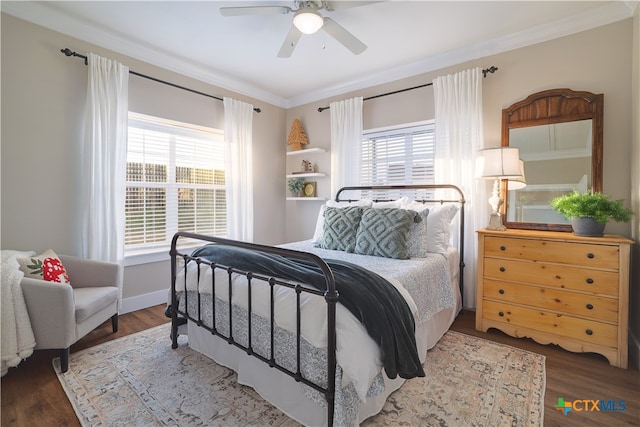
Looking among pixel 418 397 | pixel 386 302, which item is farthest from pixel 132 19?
pixel 418 397

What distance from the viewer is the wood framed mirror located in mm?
2453

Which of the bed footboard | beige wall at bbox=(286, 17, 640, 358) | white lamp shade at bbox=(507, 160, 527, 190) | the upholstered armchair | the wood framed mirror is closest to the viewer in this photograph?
the bed footboard

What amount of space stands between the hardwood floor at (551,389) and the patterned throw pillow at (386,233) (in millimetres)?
1101

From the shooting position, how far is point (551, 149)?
263 centimetres

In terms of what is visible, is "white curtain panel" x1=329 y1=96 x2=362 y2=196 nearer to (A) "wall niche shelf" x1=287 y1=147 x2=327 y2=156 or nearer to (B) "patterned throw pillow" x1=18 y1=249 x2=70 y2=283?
(A) "wall niche shelf" x1=287 y1=147 x2=327 y2=156

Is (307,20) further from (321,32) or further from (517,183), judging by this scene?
(517,183)

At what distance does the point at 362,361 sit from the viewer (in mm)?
1279

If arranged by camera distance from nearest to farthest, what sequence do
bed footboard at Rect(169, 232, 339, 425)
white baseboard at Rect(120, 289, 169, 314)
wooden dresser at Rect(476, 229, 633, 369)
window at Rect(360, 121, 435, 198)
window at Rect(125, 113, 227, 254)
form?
bed footboard at Rect(169, 232, 339, 425) < wooden dresser at Rect(476, 229, 633, 369) < white baseboard at Rect(120, 289, 169, 314) < window at Rect(125, 113, 227, 254) < window at Rect(360, 121, 435, 198)

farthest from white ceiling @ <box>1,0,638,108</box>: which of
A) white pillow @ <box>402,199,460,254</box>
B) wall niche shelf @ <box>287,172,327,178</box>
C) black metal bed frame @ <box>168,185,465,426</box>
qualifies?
black metal bed frame @ <box>168,185,465,426</box>

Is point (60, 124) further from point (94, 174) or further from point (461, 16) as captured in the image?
point (461, 16)

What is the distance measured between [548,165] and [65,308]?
392 centimetres

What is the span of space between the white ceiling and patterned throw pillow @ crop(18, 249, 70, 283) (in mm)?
1948

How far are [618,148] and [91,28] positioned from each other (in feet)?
15.0

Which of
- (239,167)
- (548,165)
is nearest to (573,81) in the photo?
(548,165)
